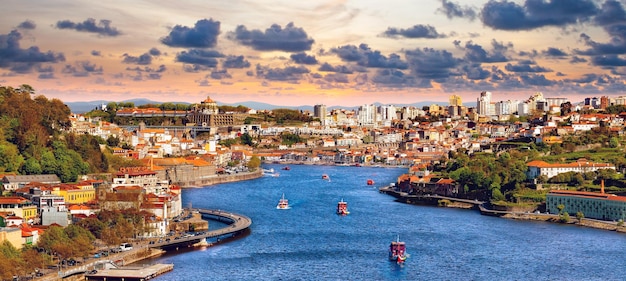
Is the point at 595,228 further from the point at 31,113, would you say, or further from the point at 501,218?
the point at 31,113

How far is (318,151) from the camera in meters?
56.7

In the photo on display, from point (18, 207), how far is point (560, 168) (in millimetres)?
16077

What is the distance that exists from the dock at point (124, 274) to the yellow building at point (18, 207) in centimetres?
365

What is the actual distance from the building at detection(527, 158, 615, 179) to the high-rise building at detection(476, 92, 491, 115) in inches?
2122

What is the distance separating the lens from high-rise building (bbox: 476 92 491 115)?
8162cm

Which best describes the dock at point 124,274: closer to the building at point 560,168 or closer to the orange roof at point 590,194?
the orange roof at point 590,194

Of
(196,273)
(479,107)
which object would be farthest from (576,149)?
(479,107)

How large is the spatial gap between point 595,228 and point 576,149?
41.0ft

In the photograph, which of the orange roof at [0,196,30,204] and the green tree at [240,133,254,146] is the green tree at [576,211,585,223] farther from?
the green tree at [240,133,254,146]

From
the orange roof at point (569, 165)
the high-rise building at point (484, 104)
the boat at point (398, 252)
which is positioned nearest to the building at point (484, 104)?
the high-rise building at point (484, 104)

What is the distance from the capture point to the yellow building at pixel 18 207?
18141 millimetres

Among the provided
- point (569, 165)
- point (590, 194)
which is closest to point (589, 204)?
point (590, 194)

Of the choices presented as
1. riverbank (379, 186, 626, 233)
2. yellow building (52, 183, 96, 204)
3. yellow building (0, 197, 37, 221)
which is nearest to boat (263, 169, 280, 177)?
riverbank (379, 186, 626, 233)

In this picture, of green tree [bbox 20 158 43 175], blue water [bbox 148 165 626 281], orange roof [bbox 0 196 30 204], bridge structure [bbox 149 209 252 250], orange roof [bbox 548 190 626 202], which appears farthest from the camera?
green tree [bbox 20 158 43 175]
